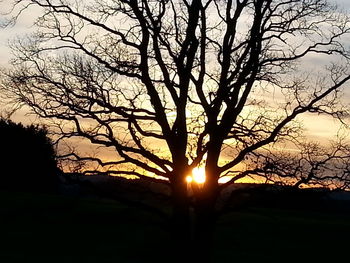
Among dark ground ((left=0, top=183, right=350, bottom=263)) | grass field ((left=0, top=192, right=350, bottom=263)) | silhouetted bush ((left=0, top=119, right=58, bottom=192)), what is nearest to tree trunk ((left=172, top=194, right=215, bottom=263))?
dark ground ((left=0, top=183, right=350, bottom=263))

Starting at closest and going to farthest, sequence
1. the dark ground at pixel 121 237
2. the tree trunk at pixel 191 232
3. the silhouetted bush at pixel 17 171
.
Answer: the tree trunk at pixel 191 232
the dark ground at pixel 121 237
the silhouetted bush at pixel 17 171

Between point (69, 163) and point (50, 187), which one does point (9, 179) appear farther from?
point (69, 163)

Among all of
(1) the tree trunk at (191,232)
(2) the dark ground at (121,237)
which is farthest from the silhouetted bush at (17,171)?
(1) the tree trunk at (191,232)

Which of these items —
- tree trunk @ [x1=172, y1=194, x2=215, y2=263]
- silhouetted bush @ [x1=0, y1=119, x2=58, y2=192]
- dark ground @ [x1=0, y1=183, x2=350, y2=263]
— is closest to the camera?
tree trunk @ [x1=172, y1=194, x2=215, y2=263]

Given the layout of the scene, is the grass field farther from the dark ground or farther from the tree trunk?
the tree trunk

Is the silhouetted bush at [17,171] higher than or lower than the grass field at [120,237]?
higher

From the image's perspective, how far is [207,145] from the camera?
20.2 meters

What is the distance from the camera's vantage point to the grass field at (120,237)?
32219 mm

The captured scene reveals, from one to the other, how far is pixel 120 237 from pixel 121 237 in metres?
0.06

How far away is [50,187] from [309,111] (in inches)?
1799

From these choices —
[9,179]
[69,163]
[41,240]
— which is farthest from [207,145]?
[9,179]

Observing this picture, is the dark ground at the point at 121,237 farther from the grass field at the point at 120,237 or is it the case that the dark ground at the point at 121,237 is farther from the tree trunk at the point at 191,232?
the tree trunk at the point at 191,232

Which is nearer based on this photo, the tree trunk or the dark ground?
the tree trunk

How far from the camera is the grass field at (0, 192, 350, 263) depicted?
3222 centimetres
